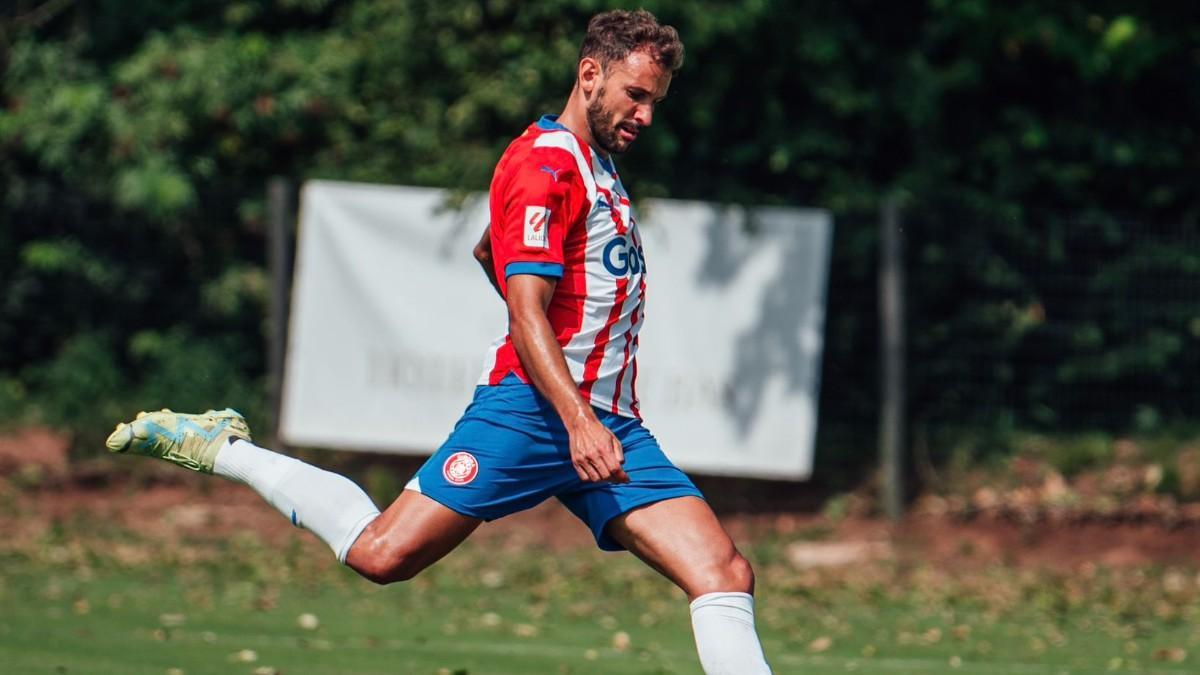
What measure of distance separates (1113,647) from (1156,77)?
692cm

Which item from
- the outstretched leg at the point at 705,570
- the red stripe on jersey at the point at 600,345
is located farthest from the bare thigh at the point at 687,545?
the red stripe on jersey at the point at 600,345

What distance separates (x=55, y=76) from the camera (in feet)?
47.6

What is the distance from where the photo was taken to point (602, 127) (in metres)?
5.10

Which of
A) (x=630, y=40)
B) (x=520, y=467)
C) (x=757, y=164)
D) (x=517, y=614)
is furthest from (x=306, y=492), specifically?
(x=757, y=164)

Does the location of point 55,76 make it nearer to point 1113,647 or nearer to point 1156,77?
point 1156,77

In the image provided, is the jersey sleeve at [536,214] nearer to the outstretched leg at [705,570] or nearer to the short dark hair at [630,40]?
the short dark hair at [630,40]

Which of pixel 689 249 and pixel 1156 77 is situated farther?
pixel 1156 77

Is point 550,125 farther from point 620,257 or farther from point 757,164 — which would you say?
point 757,164

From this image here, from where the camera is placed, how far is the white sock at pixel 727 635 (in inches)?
190

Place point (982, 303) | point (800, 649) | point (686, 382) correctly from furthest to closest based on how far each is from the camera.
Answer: point (982, 303) < point (686, 382) < point (800, 649)

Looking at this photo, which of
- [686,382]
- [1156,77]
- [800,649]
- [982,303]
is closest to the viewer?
[800,649]

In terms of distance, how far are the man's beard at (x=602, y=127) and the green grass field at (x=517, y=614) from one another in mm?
2955

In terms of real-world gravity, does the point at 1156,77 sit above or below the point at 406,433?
above

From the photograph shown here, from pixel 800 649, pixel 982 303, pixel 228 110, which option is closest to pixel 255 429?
pixel 228 110
